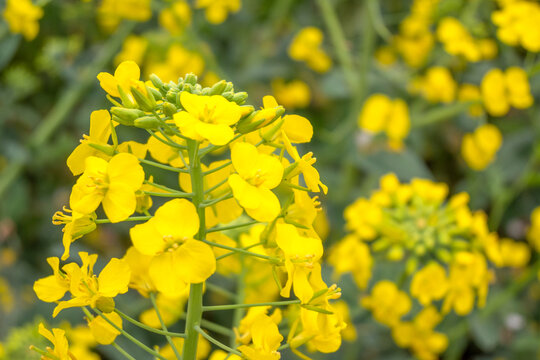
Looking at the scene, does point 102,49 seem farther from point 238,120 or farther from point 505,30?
point 238,120

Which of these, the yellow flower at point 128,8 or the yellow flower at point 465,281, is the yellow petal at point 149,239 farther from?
the yellow flower at point 128,8

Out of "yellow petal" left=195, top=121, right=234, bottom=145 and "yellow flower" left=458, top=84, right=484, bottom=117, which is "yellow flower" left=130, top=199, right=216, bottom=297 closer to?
"yellow petal" left=195, top=121, right=234, bottom=145

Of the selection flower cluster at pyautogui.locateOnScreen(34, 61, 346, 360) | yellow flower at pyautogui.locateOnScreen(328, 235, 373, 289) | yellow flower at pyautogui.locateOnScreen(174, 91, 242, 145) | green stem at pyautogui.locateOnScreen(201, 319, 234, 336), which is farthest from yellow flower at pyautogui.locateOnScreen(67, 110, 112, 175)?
yellow flower at pyautogui.locateOnScreen(328, 235, 373, 289)

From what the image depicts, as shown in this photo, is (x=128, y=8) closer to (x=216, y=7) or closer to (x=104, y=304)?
(x=216, y=7)

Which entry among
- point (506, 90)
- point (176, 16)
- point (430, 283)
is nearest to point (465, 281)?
point (430, 283)

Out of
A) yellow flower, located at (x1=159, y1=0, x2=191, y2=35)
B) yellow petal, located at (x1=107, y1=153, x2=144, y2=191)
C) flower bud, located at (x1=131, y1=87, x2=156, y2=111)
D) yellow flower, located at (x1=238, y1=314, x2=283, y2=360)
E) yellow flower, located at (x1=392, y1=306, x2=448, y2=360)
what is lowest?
yellow flower, located at (x1=392, y1=306, x2=448, y2=360)

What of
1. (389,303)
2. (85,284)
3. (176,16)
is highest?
(176,16)
